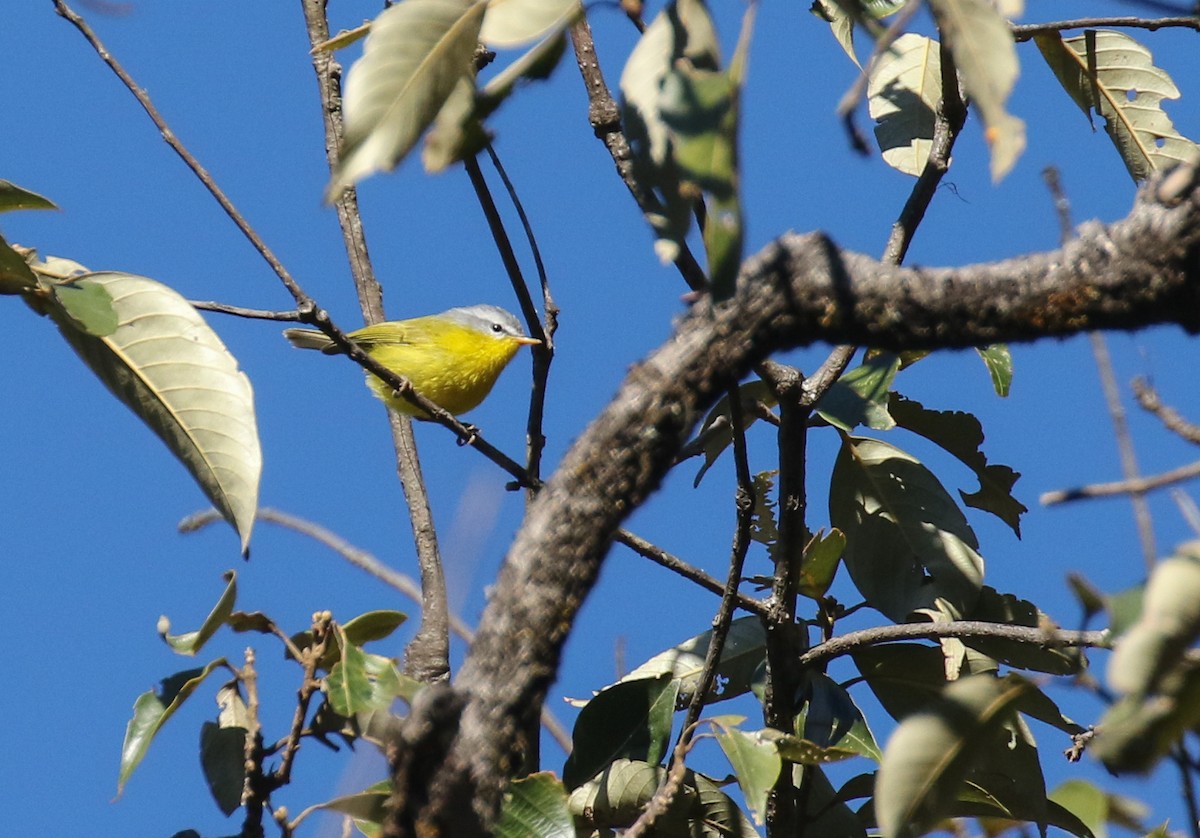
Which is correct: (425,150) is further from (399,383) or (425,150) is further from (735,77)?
(399,383)

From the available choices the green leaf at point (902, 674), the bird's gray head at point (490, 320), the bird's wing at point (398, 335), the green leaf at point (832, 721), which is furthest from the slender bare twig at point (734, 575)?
the bird's gray head at point (490, 320)

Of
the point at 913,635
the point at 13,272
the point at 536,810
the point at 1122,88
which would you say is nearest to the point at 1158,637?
the point at 536,810

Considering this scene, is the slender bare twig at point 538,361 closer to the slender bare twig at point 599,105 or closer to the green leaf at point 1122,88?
the slender bare twig at point 599,105

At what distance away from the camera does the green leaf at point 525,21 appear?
5.02ft

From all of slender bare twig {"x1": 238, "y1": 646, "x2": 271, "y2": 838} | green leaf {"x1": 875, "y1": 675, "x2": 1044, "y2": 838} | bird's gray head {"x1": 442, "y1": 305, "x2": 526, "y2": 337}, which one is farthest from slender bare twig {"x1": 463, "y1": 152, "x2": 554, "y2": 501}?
bird's gray head {"x1": 442, "y1": 305, "x2": 526, "y2": 337}

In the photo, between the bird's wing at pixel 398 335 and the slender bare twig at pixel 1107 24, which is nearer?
the slender bare twig at pixel 1107 24

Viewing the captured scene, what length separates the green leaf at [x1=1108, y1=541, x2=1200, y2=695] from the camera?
112 cm

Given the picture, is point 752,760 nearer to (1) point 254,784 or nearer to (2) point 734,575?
(2) point 734,575

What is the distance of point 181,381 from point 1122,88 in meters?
2.47

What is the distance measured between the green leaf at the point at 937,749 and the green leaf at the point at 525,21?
97cm

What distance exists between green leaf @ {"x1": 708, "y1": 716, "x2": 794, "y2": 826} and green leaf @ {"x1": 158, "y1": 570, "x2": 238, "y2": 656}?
87 cm

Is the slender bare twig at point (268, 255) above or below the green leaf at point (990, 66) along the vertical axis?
above

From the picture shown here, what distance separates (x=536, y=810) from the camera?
2070 millimetres

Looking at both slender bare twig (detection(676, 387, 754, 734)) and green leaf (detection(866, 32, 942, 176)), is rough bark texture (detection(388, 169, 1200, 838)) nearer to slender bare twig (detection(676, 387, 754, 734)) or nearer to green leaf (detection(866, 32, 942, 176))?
slender bare twig (detection(676, 387, 754, 734))
